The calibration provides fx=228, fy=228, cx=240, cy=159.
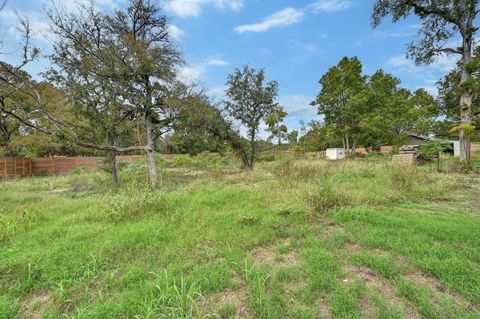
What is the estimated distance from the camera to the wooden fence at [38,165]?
1427 centimetres

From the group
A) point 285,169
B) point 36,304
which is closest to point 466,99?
point 285,169

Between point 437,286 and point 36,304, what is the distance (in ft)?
10.7

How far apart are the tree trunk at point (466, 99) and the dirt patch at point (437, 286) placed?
10.3 m

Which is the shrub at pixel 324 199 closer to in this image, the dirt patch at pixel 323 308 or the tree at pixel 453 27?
the dirt patch at pixel 323 308

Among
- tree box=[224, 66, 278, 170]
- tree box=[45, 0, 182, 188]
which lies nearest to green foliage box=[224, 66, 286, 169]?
tree box=[224, 66, 278, 170]

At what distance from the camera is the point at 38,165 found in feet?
53.4

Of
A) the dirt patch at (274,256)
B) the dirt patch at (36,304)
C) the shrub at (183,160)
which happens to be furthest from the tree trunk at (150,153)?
the shrub at (183,160)

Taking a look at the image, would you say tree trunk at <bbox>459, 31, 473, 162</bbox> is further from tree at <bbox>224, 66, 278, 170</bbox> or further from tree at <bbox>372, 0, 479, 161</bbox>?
tree at <bbox>224, 66, 278, 170</bbox>

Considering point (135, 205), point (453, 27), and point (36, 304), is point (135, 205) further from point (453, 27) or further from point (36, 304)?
point (453, 27)

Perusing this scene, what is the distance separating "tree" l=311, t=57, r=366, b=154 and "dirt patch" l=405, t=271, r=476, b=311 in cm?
2156

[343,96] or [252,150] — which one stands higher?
[343,96]

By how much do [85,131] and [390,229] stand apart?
8962 mm

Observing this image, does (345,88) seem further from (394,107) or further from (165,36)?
(165,36)

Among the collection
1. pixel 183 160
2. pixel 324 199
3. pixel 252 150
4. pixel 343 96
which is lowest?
pixel 324 199
